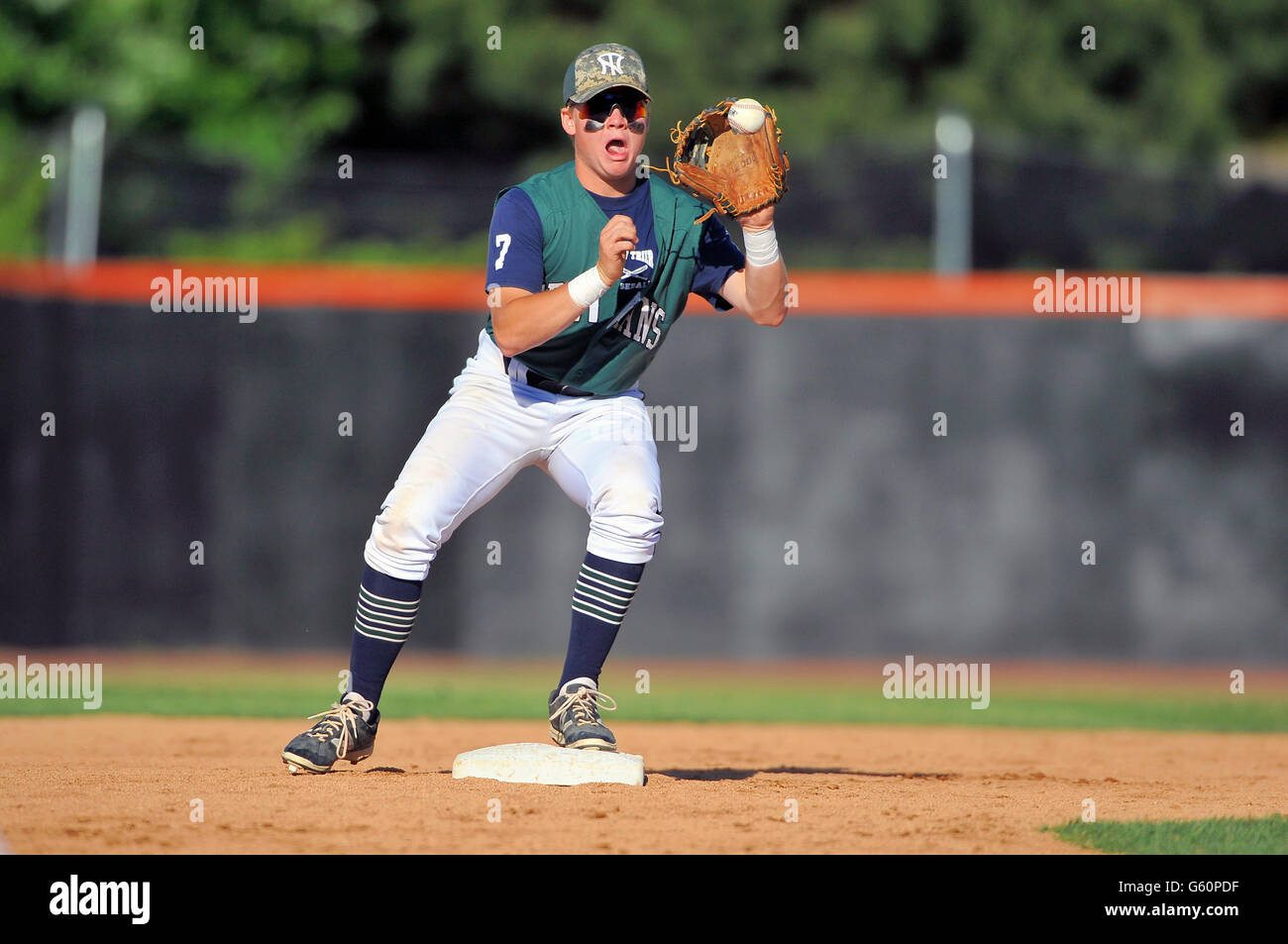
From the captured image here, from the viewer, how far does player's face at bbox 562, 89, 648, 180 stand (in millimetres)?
5891

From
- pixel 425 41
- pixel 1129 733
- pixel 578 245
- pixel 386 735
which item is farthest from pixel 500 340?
pixel 425 41

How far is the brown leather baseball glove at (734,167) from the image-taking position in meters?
5.82

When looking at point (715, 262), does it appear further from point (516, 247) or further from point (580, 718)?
point (580, 718)

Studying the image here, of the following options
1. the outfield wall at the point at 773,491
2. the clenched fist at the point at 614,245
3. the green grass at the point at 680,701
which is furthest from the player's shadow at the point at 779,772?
the outfield wall at the point at 773,491

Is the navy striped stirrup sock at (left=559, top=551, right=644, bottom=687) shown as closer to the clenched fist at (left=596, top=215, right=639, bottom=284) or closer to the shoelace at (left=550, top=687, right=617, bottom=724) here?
the shoelace at (left=550, top=687, right=617, bottom=724)

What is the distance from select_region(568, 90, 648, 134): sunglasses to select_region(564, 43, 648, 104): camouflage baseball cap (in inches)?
1.3

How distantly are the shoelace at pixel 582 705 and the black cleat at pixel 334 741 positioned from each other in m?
0.65

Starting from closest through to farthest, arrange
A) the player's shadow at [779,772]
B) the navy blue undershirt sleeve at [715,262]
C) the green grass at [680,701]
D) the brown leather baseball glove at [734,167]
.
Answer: the brown leather baseball glove at [734,167] → the navy blue undershirt sleeve at [715,262] → the player's shadow at [779,772] → the green grass at [680,701]

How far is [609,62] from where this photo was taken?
5910 millimetres

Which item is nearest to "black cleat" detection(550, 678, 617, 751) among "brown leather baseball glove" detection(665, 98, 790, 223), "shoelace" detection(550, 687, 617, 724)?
"shoelace" detection(550, 687, 617, 724)

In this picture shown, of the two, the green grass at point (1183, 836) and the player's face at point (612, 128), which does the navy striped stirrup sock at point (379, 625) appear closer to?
the player's face at point (612, 128)

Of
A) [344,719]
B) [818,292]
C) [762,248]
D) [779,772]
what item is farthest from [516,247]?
[818,292]

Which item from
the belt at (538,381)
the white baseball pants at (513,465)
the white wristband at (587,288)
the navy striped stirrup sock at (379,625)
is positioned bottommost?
the navy striped stirrup sock at (379,625)

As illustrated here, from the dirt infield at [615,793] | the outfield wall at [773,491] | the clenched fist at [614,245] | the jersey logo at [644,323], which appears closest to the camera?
the dirt infield at [615,793]
